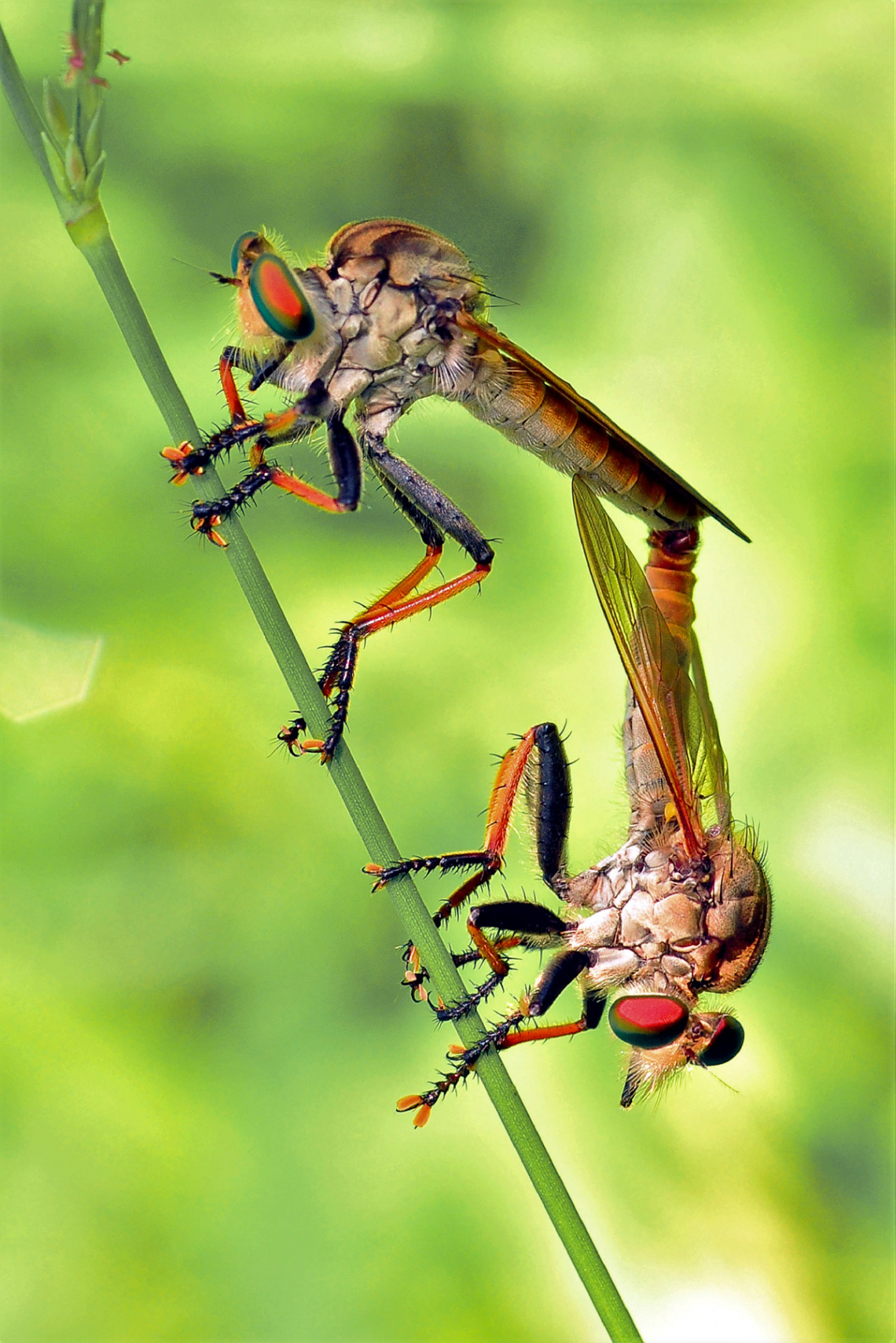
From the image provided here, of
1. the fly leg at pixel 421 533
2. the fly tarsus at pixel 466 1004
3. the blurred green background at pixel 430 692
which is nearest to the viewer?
the fly tarsus at pixel 466 1004

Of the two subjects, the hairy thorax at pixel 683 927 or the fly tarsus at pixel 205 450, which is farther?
the hairy thorax at pixel 683 927

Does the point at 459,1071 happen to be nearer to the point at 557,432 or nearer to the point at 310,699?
the point at 310,699

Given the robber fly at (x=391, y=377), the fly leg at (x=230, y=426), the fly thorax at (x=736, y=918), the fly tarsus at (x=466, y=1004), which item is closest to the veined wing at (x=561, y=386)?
the robber fly at (x=391, y=377)

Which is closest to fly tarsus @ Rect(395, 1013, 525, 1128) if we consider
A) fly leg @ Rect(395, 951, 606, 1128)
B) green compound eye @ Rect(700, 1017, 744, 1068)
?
fly leg @ Rect(395, 951, 606, 1128)

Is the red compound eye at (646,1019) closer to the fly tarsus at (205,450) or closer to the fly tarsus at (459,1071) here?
the fly tarsus at (459,1071)

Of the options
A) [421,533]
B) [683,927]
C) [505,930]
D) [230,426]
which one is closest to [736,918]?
[683,927]

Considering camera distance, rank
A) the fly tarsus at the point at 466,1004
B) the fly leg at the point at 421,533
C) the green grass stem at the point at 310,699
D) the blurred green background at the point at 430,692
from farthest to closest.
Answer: the blurred green background at the point at 430,692
the fly leg at the point at 421,533
the fly tarsus at the point at 466,1004
the green grass stem at the point at 310,699

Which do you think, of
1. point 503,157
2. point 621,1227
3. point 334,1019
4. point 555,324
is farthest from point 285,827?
point 503,157

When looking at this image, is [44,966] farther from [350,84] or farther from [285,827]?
[350,84]
